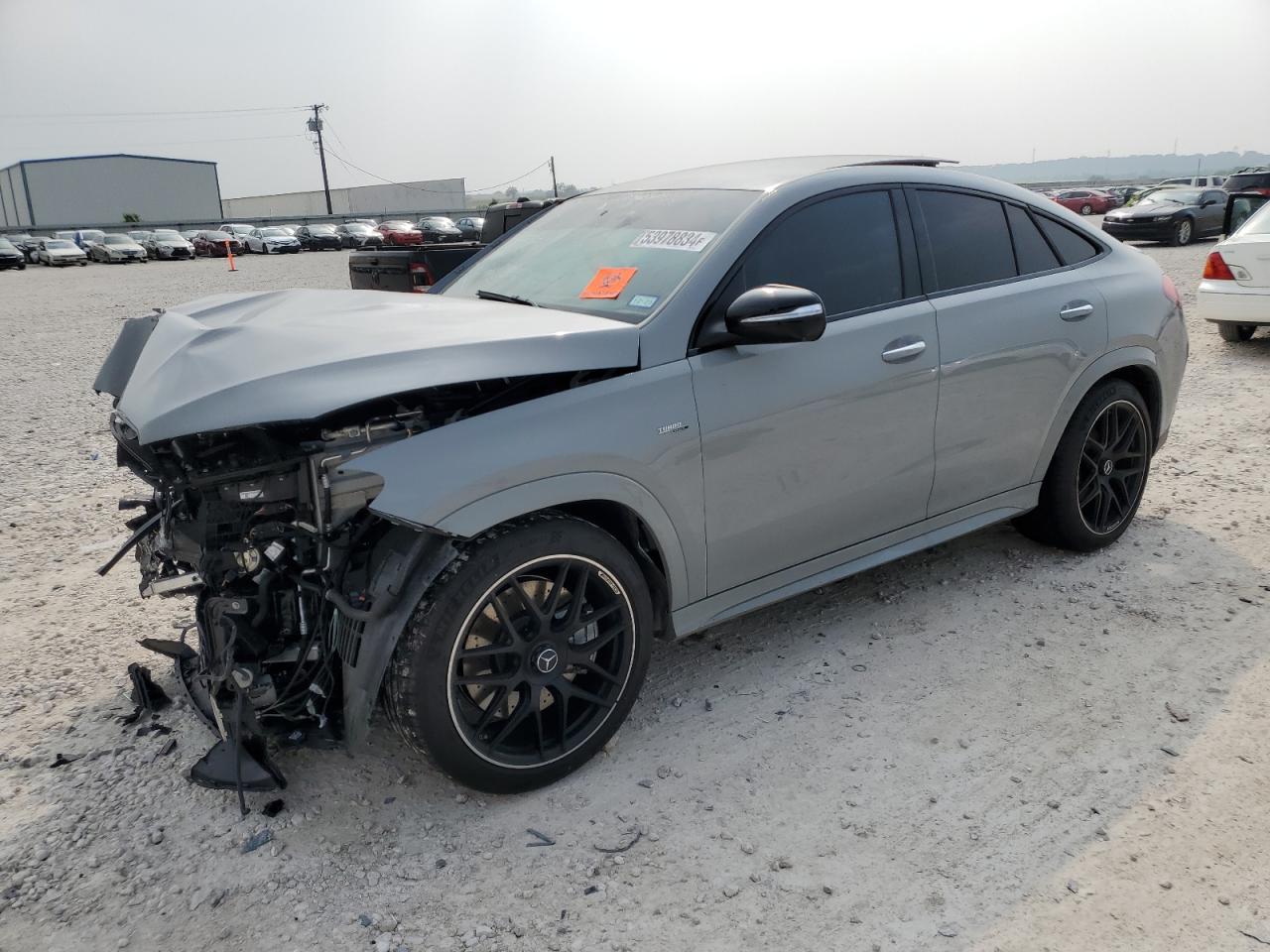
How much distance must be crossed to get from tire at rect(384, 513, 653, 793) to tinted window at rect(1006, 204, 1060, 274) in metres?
2.40

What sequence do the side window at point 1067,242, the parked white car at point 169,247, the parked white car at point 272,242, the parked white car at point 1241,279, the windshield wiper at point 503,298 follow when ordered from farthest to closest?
the parked white car at point 272,242, the parked white car at point 169,247, the parked white car at point 1241,279, the side window at point 1067,242, the windshield wiper at point 503,298

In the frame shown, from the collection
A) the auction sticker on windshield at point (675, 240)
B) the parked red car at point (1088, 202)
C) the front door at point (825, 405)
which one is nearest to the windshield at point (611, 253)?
the auction sticker on windshield at point (675, 240)

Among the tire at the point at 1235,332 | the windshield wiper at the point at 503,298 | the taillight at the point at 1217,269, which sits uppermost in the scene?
the windshield wiper at the point at 503,298

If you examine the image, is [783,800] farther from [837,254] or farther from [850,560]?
[837,254]

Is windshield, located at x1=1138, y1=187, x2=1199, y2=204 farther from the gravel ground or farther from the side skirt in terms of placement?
the side skirt

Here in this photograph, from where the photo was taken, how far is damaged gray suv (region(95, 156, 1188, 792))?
8.75 feet

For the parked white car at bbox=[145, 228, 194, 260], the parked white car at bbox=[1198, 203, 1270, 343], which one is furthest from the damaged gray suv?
the parked white car at bbox=[145, 228, 194, 260]

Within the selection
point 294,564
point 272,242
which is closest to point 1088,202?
point 272,242

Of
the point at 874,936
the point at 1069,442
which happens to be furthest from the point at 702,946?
the point at 1069,442

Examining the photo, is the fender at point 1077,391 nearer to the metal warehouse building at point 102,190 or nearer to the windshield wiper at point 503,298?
the windshield wiper at point 503,298

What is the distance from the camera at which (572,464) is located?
2795 millimetres

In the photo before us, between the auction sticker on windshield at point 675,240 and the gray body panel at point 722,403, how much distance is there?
0.08 metres

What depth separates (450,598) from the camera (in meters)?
2.66

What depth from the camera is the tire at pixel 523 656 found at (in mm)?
2674
